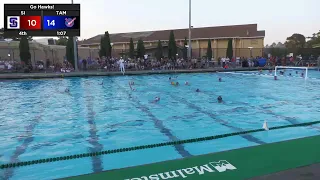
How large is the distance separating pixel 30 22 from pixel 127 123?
493 inches

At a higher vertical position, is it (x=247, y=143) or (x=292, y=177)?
(x=292, y=177)

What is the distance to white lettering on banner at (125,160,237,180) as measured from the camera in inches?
135

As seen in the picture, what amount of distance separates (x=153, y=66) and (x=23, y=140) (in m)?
20.3

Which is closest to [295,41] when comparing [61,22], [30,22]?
[61,22]

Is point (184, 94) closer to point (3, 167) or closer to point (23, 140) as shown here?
point (23, 140)

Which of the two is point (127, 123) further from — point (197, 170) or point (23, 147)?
Answer: point (197, 170)

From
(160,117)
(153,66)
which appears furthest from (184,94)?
(153,66)

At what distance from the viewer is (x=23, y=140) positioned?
6.52m

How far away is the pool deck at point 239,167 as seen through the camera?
338cm

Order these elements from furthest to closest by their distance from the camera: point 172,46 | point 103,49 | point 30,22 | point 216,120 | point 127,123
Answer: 1. point 172,46
2. point 103,49
3. point 30,22
4. point 216,120
5. point 127,123

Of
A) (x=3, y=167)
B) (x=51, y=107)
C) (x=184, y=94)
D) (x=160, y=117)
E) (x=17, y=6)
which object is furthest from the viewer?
(x=17, y=6)

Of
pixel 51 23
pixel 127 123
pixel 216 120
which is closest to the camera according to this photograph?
pixel 127 123

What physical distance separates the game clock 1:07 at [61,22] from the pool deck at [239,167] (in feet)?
52.1
